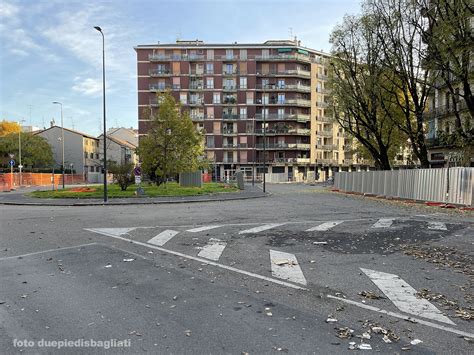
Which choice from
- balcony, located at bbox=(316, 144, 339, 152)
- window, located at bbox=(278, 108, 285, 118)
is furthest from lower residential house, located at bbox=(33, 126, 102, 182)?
balcony, located at bbox=(316, 144, 339, 152)

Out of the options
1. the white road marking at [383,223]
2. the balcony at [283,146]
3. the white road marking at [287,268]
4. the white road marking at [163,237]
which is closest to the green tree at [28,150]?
the balcony at [283,146]

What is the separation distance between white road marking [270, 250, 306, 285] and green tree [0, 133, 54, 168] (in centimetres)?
7735

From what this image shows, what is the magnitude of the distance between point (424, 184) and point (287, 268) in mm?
18753

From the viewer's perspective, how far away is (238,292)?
5434mm

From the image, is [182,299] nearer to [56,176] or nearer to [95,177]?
[56,176]

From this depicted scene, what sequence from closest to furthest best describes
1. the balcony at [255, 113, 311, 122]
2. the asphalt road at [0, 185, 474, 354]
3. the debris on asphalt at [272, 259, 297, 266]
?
the asphalt road at [0, 185, 474, 354], the debris on asphalt at [272, 259, 297, 266], the balcony at [255, 113, 311, 122]

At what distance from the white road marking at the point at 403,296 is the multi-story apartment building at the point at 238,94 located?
7522 cm

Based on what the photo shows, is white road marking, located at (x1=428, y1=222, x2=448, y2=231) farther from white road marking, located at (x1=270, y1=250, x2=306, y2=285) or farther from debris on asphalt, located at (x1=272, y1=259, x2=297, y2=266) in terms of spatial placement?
debris on asphalt, located at (x1=272, y1=259, x2=297, y2=266)

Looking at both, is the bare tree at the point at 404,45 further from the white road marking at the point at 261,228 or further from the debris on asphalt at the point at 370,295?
the debris on asphalt at the point at 370,295

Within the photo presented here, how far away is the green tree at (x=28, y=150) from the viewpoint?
73562 millimetres

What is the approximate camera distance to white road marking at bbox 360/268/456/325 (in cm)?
465

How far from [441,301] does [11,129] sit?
103 m

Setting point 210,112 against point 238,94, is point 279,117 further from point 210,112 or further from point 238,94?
point 210,112

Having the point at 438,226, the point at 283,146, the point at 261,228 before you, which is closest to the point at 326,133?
the point at 283,146
